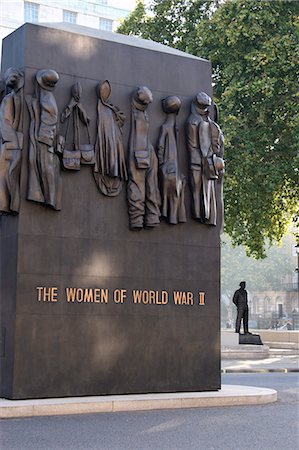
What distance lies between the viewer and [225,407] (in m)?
12.5

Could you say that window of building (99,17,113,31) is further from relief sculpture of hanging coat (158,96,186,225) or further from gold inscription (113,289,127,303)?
gold inscription (113,289,127,303)

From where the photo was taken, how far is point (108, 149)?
1275 cm

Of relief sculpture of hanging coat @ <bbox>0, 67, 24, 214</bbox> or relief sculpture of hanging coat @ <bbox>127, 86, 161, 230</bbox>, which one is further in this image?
relief sculpture of hanging coat @ <bbox>127, 86, 161, 230</bbox>

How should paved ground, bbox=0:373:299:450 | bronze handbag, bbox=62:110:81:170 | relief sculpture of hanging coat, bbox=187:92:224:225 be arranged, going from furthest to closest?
relief sculpture of hanging coat, bbox=187:92:224:225 → bronze handbag, bbox=62:110:81:170 → paved ground, bbox=0:373:299:450

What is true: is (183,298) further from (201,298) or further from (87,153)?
(87,153)

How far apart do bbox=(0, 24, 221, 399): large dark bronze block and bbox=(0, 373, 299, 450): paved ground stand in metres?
1.10

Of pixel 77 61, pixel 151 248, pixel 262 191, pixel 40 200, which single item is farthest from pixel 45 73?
pixel 262 191

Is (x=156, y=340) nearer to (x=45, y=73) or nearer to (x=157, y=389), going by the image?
(x=157, y=389)

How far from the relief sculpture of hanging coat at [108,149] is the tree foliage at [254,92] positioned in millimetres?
16597

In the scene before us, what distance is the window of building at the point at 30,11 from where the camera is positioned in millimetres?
71688

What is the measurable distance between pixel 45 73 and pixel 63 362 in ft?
13.9

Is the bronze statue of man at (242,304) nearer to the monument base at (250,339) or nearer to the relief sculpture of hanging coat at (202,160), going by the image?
the monument base at (250,339)

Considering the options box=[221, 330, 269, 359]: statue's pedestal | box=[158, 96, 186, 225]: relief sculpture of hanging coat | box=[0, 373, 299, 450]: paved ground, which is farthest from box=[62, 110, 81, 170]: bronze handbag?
box=[221, 330, 269, 359]: statue's pedestal

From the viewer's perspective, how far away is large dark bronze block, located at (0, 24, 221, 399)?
12.1m
